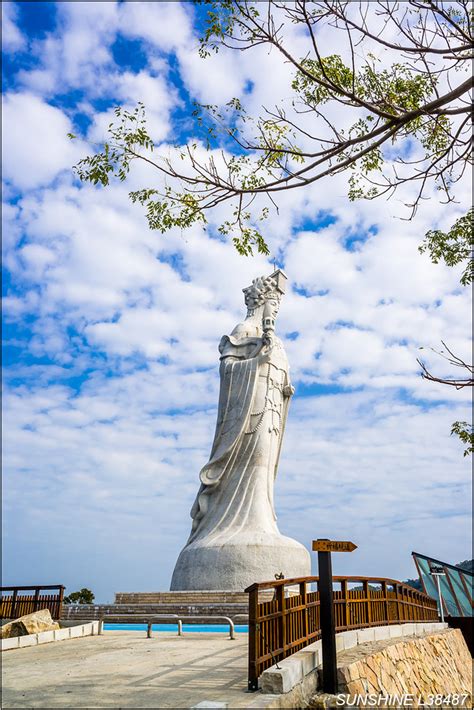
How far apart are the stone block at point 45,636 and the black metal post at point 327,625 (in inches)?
202

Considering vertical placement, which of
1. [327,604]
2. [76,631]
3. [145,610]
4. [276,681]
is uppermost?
[327,604]

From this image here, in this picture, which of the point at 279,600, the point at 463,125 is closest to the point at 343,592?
the point at 279,600

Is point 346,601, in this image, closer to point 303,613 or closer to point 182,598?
point 303,613

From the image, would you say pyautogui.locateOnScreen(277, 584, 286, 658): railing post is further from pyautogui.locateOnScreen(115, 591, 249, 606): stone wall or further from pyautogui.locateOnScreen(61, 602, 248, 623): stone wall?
pyautogui.locateOnScreen(115, 591, 249, 606): stone wall

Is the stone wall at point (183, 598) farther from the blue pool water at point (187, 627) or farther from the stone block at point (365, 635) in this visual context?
the stone block at point (365, 635)

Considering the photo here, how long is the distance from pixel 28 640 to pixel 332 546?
5.38 meters

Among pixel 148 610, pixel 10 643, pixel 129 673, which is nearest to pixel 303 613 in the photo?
pixel 129 673

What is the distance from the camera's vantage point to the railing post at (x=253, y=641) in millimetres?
4223

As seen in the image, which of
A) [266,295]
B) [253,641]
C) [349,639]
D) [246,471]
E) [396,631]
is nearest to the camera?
[253,641]

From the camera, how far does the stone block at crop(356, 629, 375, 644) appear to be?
5.93 m

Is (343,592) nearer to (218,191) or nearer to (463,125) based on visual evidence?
(218,191)

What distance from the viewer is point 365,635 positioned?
6113 millimetres

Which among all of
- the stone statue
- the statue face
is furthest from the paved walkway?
the statue face

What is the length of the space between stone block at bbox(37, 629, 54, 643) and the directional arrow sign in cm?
531
